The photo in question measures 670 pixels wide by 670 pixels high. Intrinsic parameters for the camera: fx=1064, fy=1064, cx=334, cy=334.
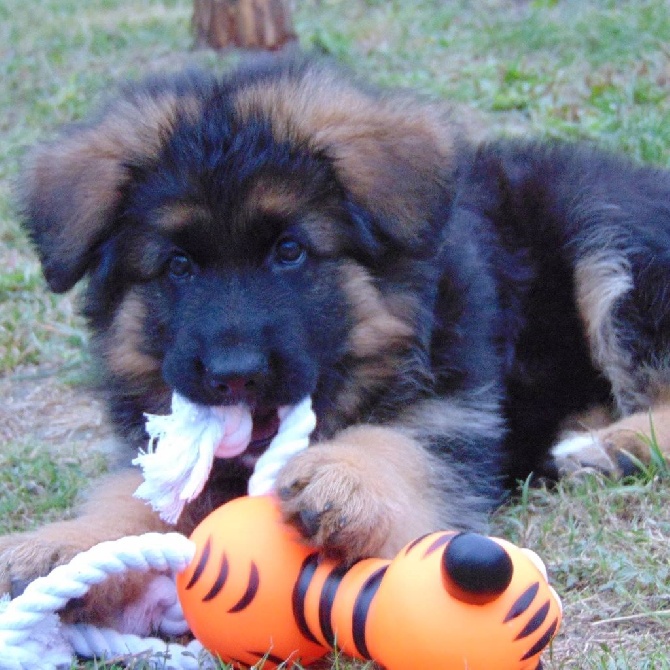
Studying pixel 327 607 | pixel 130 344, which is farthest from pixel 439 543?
pixel 130 344

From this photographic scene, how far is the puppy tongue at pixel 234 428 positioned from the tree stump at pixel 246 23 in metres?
6.60

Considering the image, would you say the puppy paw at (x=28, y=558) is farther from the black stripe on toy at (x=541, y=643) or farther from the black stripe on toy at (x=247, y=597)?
the black stripe on toy at (x=541, y=643)

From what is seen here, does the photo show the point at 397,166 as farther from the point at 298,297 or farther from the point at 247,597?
the point at 247,597

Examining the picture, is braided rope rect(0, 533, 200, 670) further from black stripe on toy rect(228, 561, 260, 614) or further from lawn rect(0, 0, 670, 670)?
lawn rect(0, 0, 670, 670)

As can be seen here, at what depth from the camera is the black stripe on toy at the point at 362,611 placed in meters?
2.04

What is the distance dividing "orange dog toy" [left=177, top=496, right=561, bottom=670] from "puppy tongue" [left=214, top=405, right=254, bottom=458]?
341 mm

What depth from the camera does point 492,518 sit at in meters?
3.16

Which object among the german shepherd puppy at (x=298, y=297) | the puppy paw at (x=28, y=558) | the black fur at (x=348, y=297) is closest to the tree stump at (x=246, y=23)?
the black fur at (x=348, y=297)

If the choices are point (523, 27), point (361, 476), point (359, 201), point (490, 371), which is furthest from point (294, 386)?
point (523, 27)

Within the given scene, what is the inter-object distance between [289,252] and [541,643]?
4.06ft

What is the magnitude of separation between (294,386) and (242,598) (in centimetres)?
63

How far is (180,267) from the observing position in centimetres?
280

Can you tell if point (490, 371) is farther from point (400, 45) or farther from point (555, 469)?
point (400, 45)

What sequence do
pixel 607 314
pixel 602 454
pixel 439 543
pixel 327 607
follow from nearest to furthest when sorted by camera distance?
pixel 439 543 → pixel 327 607 → pixel 602 454 → pixel 607 314
